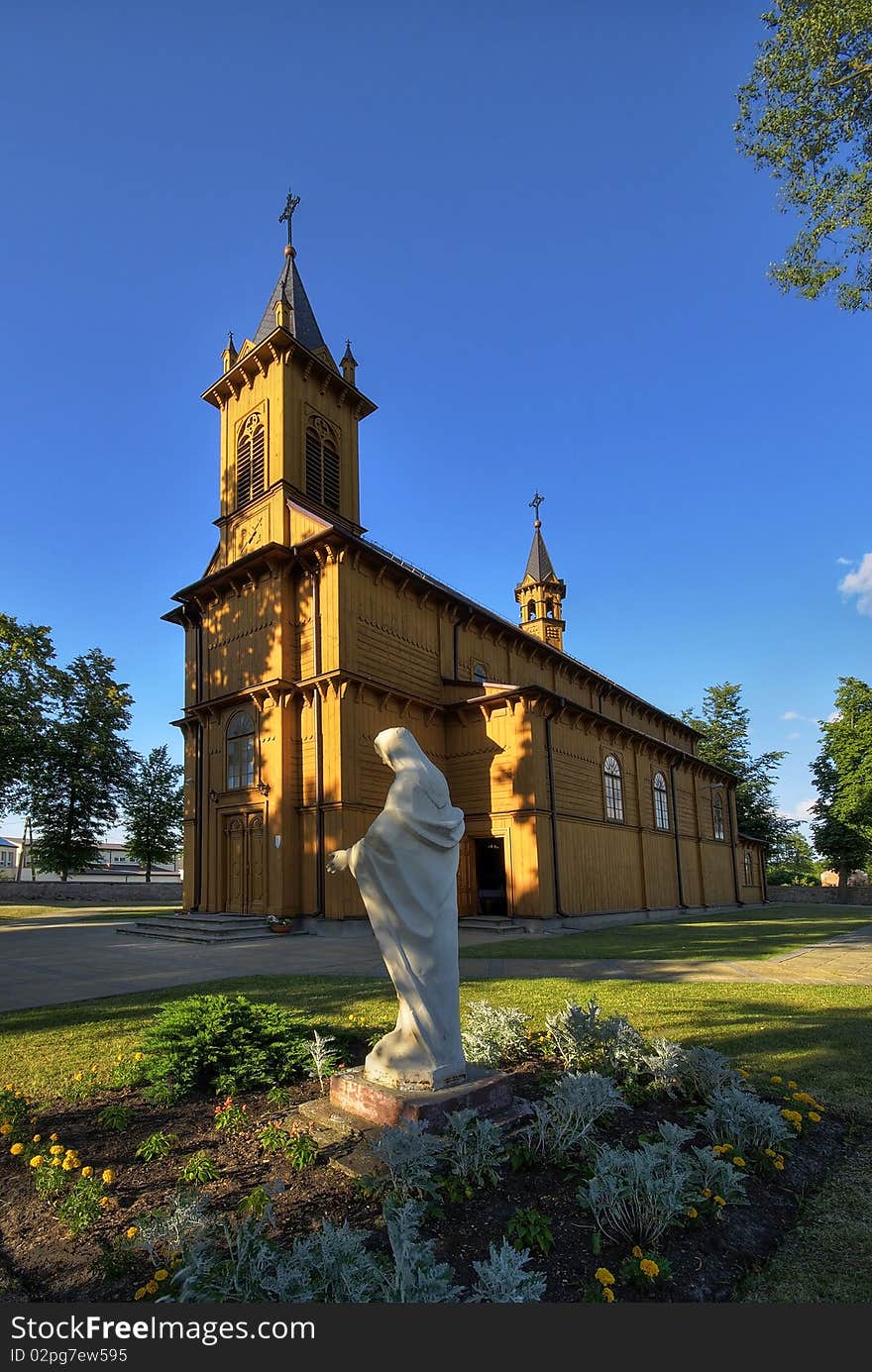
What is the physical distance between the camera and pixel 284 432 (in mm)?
22469

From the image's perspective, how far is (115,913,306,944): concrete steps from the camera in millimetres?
17391

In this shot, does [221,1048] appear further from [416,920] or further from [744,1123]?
[744,1123]

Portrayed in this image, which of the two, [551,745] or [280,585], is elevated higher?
[280,585]

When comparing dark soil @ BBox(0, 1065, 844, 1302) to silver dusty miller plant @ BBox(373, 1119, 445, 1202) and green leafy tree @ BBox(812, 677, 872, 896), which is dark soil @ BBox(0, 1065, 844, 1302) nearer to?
silver dusty miller plant @ BBox(373, 1119, 445, 1202)

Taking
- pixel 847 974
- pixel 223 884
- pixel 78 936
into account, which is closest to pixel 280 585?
pixel 223 884

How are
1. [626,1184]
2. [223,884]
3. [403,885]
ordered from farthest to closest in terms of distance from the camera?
[223,884], [403,885], [626,1184]

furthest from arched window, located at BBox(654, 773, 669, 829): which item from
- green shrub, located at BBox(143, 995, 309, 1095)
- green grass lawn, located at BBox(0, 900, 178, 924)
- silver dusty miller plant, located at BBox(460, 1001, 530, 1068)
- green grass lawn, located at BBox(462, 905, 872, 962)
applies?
green shrub, located at BBox(143, 995, 309, 1095)

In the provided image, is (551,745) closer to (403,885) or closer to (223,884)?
(223,884)

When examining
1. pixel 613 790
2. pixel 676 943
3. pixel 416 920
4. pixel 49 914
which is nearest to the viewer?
pixel 416 920

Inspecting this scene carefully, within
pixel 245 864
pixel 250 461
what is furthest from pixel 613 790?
pixel 250 461

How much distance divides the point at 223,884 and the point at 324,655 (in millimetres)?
7700

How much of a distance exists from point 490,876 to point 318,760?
26.6ft

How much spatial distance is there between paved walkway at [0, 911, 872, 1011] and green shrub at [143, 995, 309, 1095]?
4.19m

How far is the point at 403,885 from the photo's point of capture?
4.55m
